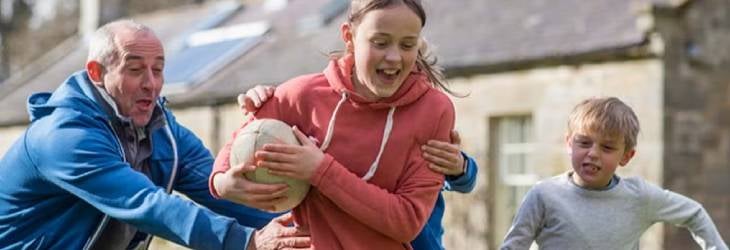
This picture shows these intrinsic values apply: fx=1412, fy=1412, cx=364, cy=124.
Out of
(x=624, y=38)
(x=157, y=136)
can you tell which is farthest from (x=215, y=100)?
(x=157, y=136)

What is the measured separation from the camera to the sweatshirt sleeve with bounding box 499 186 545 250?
5289mm

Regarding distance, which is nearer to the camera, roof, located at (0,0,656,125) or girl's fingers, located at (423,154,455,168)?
girl's fingers, located at (423,154,455,168)

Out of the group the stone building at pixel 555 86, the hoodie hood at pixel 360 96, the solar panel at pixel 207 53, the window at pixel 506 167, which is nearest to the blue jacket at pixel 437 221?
the hoodie hood at pixel 360 96

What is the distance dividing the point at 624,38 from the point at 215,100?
7408mm

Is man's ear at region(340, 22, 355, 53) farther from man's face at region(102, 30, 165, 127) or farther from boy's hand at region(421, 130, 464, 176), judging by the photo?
man's face at region(102, 30, 165, 127)

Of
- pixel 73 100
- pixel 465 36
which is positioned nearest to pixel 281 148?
pixel 73 100

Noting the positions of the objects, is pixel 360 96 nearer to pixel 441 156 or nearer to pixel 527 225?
pixel 441 156

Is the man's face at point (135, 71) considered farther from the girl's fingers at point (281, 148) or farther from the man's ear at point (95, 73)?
the girl's fingers at point (281, 148)

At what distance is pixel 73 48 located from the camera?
94.6ft

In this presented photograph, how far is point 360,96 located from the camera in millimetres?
4496

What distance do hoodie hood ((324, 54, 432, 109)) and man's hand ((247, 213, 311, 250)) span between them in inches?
18.2

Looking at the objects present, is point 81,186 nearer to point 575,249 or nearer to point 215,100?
point 575,249

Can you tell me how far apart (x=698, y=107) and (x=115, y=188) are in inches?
406

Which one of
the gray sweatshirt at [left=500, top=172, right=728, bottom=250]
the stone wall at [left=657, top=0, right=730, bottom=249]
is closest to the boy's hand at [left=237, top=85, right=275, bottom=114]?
the gray sweatshirt at [left=500, top=172, right=728, bottom=250]
